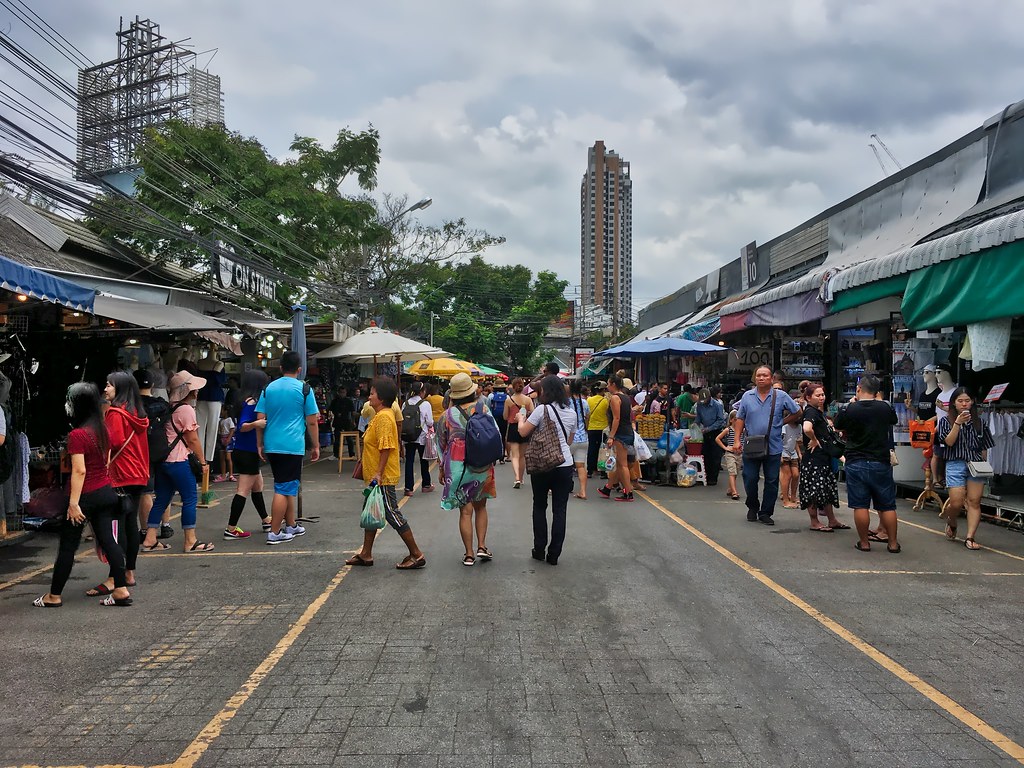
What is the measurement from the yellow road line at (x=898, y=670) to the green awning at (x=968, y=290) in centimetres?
392

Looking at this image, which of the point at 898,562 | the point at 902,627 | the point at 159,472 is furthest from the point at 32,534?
the point at 898,562

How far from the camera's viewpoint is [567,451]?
6.83 metres

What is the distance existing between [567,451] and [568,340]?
74.4 metres

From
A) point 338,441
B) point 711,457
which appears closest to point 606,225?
point 338,441

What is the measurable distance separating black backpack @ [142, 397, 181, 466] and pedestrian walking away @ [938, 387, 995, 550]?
7.85m

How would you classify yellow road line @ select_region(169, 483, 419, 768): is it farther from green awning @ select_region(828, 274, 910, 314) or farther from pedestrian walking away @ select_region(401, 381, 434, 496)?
green awning @ select_region(828, 274, 910, 314)

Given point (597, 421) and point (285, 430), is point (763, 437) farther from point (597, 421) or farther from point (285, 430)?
point (285, 430)

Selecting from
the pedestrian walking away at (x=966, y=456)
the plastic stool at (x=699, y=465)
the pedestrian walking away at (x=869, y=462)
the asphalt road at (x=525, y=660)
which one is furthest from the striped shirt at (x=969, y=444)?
the plastic stool at (x=699, y=465)

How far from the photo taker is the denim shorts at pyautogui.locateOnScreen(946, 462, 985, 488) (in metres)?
7.49

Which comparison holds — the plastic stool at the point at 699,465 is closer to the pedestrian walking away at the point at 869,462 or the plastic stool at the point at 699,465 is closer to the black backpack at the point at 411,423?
the black backpack at the point at 411,423

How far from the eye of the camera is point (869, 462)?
23.7 ft

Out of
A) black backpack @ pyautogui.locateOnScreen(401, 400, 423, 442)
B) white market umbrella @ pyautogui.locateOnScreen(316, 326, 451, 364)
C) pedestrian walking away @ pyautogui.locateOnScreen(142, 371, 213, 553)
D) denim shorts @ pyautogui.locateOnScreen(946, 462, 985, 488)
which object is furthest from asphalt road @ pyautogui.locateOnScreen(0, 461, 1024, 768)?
white market umbrella @ pyautogui.locateOnScreen(316, 326, 451, 364)

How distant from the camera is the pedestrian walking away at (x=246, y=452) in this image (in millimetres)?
7742

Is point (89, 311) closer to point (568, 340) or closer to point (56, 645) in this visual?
point (56, 645)
